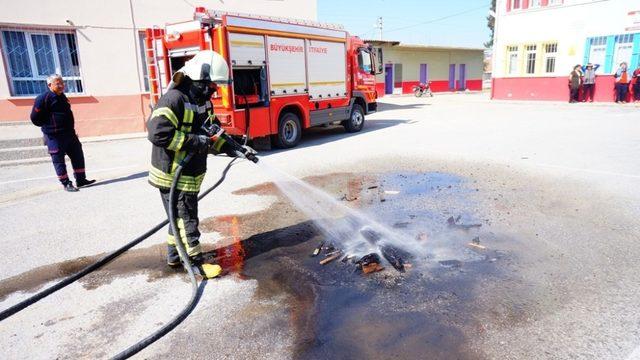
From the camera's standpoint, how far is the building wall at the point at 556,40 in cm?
1950

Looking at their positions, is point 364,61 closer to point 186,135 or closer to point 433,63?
point 186,135

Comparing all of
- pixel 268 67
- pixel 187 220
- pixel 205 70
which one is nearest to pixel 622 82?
pixel 268 67

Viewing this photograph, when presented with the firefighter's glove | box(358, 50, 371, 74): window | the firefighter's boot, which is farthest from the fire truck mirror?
the firefighter's boot

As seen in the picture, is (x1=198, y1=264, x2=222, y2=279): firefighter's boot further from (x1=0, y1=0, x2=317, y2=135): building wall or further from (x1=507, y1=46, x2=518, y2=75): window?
→ (x1=507, y1=46, x2=518, y2=75): window

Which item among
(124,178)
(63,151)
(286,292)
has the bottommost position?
(286,292)

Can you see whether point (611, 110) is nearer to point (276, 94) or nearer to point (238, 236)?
point (276, 94)

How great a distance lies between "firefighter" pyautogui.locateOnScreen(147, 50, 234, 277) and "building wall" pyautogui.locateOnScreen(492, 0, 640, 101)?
21977 mm

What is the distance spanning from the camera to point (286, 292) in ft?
11.4

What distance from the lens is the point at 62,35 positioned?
1309 cm

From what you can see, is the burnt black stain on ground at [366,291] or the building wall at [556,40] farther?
the building wall at [556,40]

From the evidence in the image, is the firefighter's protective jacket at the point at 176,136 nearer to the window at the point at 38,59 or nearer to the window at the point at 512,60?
the window at the point at 38,59

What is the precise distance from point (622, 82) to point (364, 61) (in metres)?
13.6

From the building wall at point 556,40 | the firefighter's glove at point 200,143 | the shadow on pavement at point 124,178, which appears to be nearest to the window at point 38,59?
the shadow on pavement at point 124,178

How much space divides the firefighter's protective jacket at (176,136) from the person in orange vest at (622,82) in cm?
2141
